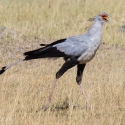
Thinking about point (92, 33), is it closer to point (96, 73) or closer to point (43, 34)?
point (96, 73)

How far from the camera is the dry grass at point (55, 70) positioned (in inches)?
202

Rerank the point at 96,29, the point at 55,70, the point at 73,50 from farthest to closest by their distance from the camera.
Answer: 1. the point at 55,70
2. the point at 96,29
3. the point at 73,50

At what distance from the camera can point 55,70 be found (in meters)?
7.73

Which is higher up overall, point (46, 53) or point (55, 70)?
point (46, 53)

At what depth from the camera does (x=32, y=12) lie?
11672 millimetres

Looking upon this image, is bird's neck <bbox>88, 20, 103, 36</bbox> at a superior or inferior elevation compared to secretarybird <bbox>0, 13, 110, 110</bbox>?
superior

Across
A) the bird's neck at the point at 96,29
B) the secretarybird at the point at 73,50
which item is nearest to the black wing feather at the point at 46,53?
the secretarybird at the point at 73,50

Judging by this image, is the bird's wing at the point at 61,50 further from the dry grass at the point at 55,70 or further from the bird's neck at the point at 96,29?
the dry grass at the point at 55,70

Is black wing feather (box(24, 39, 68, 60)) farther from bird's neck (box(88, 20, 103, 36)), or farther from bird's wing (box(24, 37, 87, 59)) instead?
bird's neck (box(88, 20, 103, 36))

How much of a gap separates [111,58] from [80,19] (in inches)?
128

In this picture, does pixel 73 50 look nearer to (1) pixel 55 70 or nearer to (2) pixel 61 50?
(2) pixel 61 50

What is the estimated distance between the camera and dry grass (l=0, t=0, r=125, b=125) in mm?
5125

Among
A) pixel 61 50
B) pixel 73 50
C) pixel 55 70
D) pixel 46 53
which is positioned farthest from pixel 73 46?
pixel 55 70

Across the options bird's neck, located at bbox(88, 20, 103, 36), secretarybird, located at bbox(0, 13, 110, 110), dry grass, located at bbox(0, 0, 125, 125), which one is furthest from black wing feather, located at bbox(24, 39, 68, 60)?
dry grass, located at bbox(0, 0, 125, 125)
